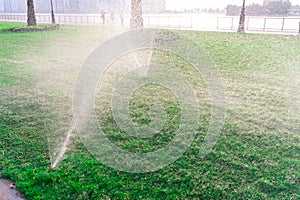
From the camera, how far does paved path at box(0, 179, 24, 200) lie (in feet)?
11.9

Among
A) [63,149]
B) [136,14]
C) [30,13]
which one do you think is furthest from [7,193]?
[30,13]

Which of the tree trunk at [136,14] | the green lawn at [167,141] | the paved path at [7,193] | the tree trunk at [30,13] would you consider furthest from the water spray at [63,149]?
the tree trunk at [30,13]

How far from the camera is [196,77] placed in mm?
8547

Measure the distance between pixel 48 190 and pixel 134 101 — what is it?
3.20m

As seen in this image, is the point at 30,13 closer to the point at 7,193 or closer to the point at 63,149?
the point at 63,149

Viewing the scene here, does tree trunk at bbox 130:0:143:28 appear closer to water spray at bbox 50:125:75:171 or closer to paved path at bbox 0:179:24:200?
water spray at bbox 50:125:75:171

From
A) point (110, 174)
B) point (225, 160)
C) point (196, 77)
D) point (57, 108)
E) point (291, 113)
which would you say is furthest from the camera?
point (196, 77)

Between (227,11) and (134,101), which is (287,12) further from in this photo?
(134,101)

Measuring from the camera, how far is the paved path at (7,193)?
364cm

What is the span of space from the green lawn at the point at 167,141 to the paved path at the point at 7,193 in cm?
8

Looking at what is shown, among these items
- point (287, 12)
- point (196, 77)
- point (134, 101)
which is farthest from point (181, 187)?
point (287, 12)

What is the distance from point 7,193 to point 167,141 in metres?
2.37

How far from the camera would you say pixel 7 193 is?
3.71 meters

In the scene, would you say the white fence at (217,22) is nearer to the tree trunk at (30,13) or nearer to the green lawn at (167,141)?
the tree trunk at (30,13)
